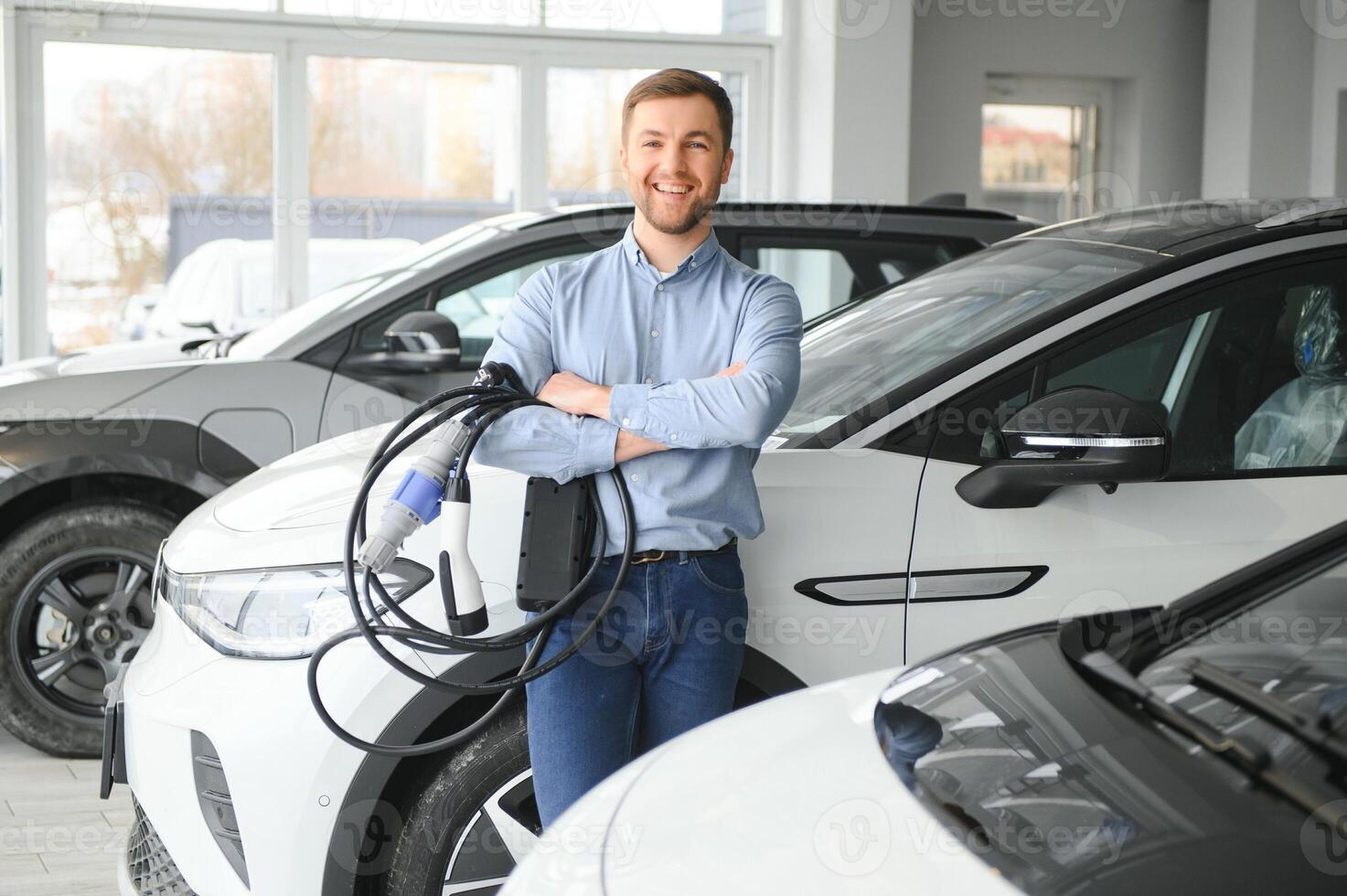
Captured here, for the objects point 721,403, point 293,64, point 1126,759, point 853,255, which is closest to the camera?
point 1126,759

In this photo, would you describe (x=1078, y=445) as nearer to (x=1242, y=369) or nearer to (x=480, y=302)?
(x=1242, y=369)

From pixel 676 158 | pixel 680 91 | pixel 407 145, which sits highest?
pixel 407 145

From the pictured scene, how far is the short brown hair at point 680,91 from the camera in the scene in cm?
237

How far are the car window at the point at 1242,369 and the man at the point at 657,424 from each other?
0.77 meters

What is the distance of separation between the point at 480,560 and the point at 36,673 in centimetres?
278

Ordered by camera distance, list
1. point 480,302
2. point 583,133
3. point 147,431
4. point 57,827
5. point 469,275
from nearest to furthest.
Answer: point 57,827 → point 147,431 → point 469,275 → point 480,302 → point 583,133

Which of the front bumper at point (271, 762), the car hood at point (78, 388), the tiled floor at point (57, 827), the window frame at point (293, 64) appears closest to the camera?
the front bumper at point (271, 762)

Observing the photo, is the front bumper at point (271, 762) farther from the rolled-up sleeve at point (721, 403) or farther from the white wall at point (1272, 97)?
the white wall at point (1272, 97)

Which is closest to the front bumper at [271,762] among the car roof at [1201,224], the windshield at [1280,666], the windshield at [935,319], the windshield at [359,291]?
the windshield at [935,319]

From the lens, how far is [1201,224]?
10.2 ft

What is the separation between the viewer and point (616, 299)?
2.45m

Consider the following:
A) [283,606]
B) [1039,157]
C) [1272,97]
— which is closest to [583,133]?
[1039,157]

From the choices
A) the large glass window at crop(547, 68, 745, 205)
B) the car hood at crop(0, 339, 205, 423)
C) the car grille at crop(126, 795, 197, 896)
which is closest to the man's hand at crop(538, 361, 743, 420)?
the car grille at crop(126, 795, 197, 896)

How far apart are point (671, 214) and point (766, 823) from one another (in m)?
1.13
